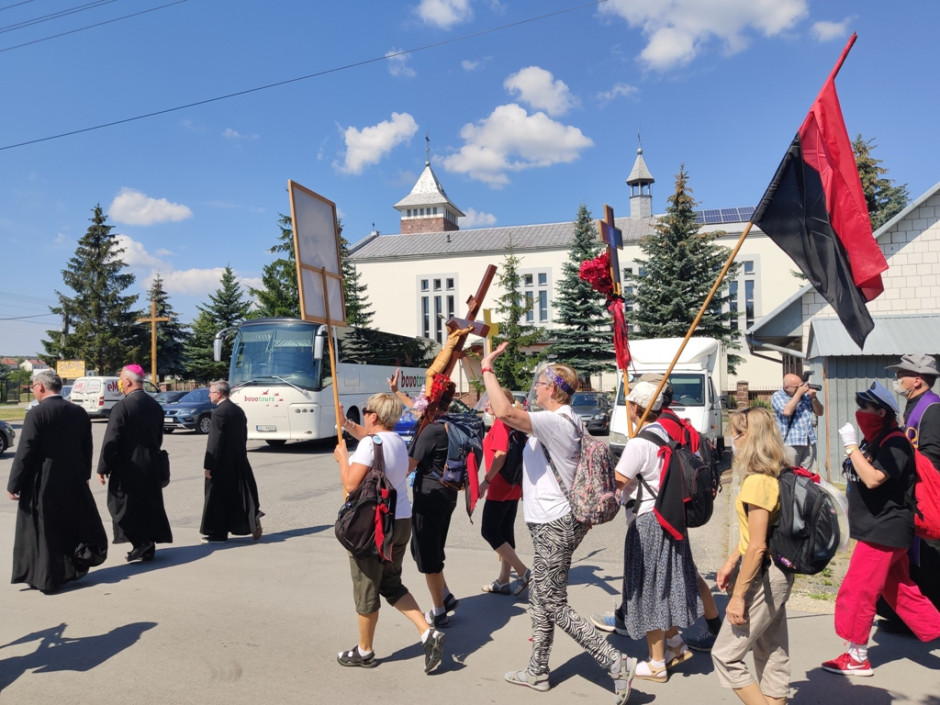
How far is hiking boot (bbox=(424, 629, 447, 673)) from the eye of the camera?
444 cm

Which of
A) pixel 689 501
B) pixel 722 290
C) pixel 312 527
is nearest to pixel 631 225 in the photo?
pixel 722 290

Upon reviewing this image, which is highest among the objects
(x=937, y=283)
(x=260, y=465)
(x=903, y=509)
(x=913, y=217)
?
(x=913, y=217)

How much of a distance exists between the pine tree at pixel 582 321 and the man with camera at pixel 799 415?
28158mm

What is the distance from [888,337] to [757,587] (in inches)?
400

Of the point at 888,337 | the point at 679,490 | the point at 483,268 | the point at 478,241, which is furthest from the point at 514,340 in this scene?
the point at 679,490

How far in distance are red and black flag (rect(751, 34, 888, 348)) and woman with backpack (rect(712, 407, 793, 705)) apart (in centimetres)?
184

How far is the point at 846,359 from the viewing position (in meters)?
12.0

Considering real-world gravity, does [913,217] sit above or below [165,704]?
above

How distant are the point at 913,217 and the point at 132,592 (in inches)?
569

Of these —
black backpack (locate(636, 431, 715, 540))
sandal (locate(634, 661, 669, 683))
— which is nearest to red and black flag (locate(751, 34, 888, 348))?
black backpack (locate(636, 431, 715, 540))

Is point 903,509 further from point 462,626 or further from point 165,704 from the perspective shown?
point 165,704

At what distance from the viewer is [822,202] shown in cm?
505

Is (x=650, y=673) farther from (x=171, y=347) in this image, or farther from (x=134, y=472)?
(x=171, y=347)

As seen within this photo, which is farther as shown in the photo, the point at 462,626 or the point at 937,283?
the point at 937,283
